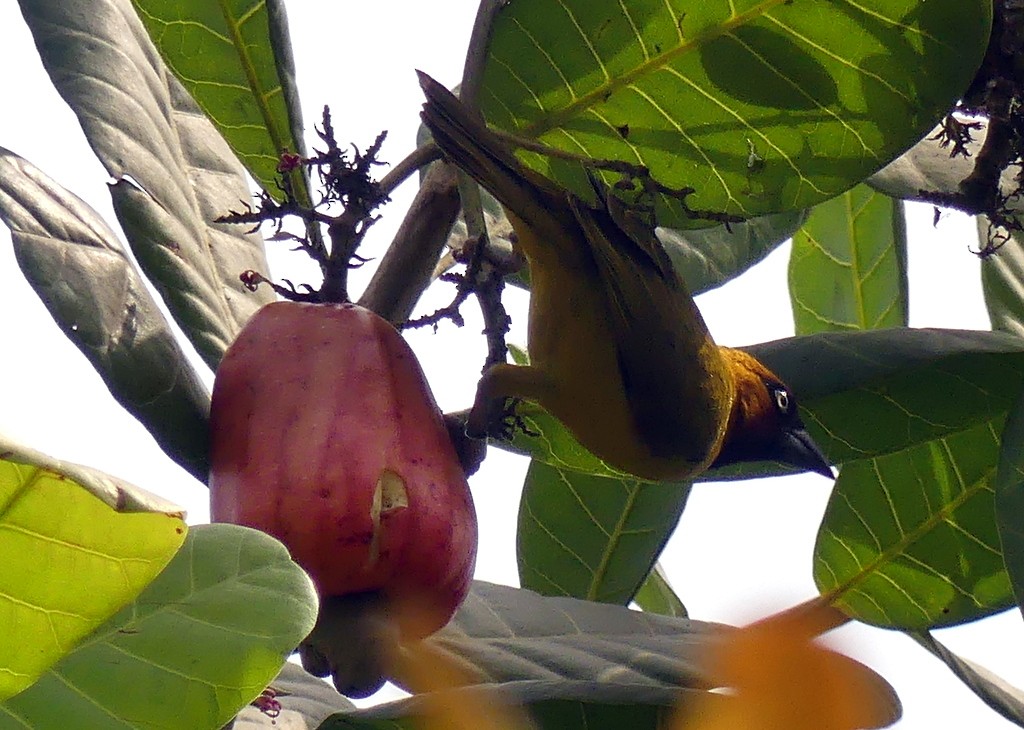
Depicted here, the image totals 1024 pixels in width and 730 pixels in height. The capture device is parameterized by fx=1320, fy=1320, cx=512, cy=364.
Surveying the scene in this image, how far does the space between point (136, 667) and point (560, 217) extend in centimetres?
132

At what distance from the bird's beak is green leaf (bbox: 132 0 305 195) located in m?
1.16

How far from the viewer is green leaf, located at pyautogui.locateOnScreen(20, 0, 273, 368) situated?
5.46 feet

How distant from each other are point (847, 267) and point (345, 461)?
1.59 meters

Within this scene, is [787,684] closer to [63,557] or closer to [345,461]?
[63,557]

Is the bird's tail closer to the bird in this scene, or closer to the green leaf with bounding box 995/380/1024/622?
the bird

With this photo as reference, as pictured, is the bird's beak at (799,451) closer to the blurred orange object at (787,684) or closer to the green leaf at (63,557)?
the green leaf at (63,557)

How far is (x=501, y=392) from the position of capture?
2170mm

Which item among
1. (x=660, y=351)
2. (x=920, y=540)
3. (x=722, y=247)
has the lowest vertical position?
(x=920, y=540)

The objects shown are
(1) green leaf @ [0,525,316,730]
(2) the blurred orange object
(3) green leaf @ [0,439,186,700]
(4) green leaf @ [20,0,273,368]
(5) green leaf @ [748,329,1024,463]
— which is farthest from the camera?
(5) green leaf @ [748,329,1024,463]

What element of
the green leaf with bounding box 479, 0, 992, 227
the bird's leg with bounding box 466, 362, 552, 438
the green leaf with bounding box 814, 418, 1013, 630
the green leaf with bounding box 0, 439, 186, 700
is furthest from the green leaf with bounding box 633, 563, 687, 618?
the green leaf with bounding box 0, 439, 186, 700

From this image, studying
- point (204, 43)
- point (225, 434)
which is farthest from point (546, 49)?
point (225, 434)

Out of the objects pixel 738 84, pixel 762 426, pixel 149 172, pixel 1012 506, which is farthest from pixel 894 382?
pixel 149 172

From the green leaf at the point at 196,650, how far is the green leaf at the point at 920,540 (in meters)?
1.30

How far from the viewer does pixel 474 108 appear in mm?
1878
